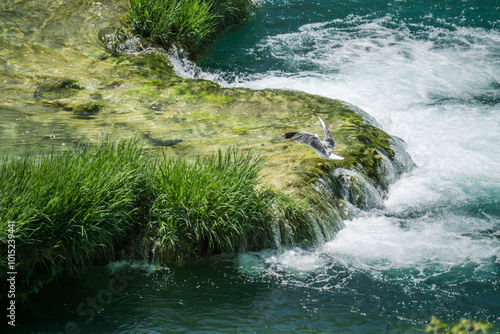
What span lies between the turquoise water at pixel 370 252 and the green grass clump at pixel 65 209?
26cm

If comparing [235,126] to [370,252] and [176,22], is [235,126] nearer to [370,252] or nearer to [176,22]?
[370,252]

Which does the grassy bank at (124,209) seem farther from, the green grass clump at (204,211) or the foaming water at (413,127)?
the foaming water at (413,127)

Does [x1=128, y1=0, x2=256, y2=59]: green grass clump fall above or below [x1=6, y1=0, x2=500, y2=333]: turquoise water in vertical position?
above

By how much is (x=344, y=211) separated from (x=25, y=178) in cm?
330

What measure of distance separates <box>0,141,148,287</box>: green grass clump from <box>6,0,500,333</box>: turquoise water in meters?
0.26

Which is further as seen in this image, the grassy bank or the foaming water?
the foaming water

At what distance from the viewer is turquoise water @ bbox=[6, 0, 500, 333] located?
4391 millimetres

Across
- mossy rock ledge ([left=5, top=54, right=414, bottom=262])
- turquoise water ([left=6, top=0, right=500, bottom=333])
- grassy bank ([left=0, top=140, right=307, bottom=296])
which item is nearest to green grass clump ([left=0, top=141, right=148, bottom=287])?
grassy bank ([left=0, top=140, right=307, bottom=296])

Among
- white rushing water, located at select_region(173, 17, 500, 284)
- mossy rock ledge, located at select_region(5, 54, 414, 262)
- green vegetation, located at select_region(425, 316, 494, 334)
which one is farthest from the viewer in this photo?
mossy rock ledge, located at select_region(5, 54, 414, 262)

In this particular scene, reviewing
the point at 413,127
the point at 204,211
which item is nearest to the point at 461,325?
the point at 204,211

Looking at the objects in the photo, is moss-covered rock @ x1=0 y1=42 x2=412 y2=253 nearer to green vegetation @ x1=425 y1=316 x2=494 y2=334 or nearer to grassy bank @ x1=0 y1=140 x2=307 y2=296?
grassy bank @ x1=0 y1=140 x2=307 y2=296

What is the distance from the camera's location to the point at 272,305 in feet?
15.0

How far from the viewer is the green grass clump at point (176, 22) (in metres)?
9.27

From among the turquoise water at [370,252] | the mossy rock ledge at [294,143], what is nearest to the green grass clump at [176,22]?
the turquoise water at [370,252]
